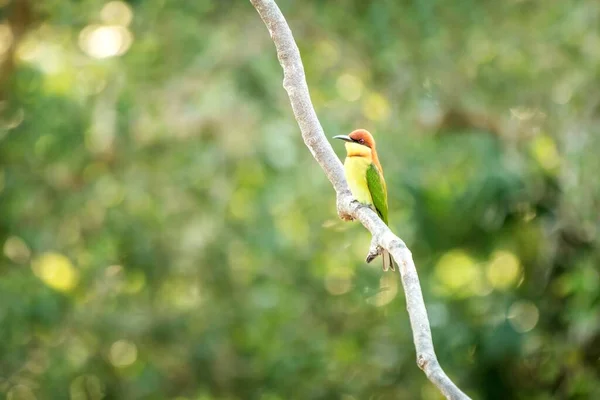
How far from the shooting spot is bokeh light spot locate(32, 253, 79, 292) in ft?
25.5

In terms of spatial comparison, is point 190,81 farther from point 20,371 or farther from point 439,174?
point 20,371

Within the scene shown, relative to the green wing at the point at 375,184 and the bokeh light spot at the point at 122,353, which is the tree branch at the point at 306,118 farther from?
the bokeh light spot at the point at 122,353

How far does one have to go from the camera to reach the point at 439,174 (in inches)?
288

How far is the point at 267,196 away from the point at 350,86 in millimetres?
1440

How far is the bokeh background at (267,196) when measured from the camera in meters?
6.68

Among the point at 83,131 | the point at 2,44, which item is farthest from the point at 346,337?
the point at 2,44

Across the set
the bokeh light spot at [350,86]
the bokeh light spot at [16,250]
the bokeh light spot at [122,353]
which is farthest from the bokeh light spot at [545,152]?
the bokeh light spot at [16,250]

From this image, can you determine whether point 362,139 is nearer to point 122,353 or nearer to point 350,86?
point 350,86

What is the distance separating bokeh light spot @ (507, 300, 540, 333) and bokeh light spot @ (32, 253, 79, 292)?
3.52 m

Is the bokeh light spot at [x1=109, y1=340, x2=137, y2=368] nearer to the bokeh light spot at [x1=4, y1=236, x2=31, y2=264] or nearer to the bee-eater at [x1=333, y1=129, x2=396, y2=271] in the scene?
the bokeh light spot at [x1=4, y1=236, x2=31, y2=264]

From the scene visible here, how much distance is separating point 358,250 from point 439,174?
0.96 metres

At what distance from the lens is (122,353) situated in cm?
779

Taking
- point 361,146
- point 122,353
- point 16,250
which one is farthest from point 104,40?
point 361,146

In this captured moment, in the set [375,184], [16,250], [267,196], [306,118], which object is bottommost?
[16,250]
